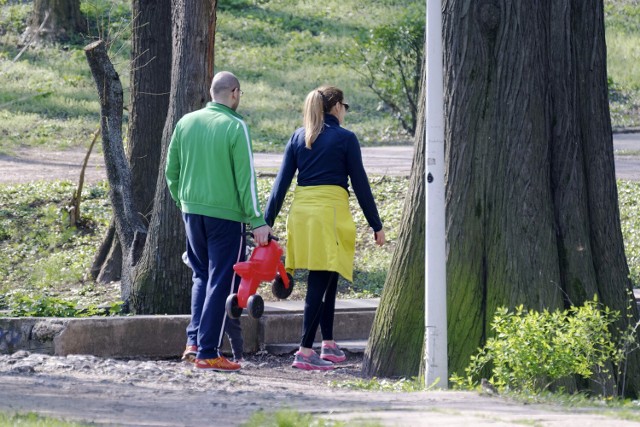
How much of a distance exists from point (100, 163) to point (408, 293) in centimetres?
1010

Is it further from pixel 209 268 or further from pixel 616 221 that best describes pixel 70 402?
pixel 616 221

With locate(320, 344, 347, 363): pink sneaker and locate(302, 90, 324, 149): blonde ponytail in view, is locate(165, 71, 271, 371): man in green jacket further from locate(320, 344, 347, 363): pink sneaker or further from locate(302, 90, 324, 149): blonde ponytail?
locate(320, 344, 347, 363): pink sneaker

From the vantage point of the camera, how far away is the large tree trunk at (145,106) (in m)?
10.8

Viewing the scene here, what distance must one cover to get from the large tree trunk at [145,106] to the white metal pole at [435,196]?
16.5ft

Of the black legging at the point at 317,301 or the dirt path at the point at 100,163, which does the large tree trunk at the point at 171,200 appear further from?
the dirt path at the point at 100,163

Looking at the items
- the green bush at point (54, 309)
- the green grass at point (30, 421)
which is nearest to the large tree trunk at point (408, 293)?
the green bush at point (54, 309)

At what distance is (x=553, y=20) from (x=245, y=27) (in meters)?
22.2

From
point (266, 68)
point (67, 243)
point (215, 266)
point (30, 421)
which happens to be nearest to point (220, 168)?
point (215, 266)

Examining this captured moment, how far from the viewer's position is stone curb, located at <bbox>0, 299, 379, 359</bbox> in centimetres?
793

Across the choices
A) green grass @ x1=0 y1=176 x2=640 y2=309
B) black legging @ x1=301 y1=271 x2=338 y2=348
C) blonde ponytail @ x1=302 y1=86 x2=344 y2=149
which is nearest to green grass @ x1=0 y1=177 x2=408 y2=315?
green grass @ x1=0 y1=176 x2=640 y2=309

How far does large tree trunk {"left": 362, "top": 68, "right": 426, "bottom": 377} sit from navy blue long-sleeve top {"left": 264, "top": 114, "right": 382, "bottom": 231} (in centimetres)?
53

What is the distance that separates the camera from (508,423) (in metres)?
4.85

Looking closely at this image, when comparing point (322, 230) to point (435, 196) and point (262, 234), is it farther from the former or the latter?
point (435, 196)

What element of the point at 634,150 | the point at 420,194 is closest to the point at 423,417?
the point at 420,194
